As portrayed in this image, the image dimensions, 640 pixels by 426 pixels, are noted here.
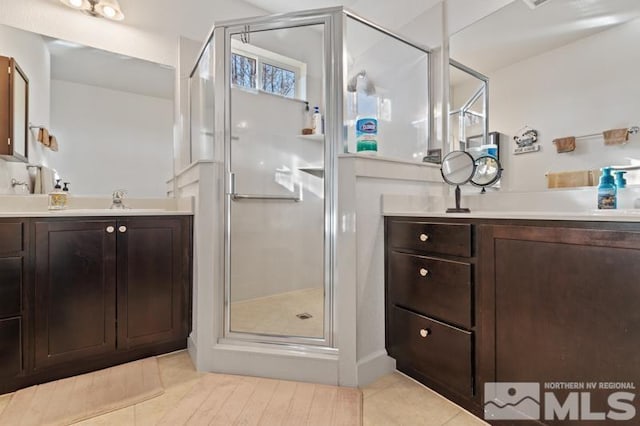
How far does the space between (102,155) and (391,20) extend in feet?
8.09

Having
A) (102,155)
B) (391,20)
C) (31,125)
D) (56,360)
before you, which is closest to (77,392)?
(56,360)

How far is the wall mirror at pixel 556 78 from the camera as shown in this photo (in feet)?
4.46

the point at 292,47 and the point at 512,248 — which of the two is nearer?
the point at 512,248

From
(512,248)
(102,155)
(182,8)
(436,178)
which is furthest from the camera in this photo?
(182,8)

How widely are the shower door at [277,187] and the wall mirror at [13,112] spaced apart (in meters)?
1.26

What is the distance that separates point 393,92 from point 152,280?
225 centimetres

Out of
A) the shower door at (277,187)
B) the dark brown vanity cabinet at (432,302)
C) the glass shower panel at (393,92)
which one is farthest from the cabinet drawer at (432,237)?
the glass shower panel at (393,92)

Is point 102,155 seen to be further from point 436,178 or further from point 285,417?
point 436,178

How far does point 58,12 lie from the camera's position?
2035 millimetres

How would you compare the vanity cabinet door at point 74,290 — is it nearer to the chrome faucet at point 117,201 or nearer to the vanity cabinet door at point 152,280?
the vanity cabinet door at point 152,280

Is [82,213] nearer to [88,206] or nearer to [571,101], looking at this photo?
[88,206]

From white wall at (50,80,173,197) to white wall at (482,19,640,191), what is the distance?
235 centimetres

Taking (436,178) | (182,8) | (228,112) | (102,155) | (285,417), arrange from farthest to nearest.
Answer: (182,8) < (102,155) < (436,178) < (228,112) < (285,417)
